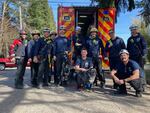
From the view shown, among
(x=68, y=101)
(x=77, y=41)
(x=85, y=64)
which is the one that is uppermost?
(x=77, y=41)

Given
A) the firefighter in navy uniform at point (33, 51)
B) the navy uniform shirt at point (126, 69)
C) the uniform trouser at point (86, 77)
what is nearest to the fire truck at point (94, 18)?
the firefighter in navy uniform at point (33, 51)

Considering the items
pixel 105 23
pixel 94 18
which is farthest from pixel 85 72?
pixel 94 18

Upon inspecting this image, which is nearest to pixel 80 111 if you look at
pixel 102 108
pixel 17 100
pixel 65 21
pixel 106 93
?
pixel 102 108

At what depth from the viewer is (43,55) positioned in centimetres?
1207

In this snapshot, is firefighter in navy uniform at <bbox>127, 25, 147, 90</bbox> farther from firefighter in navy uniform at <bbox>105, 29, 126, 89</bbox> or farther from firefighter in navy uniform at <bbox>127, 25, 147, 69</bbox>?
firefighter in navy uniform at <bbox>105, 29, 126, 89</bbox>

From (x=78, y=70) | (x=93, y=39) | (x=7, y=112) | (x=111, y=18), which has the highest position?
(x=111, y=18)

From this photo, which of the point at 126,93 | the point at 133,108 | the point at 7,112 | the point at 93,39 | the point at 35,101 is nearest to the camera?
the point at 7,112

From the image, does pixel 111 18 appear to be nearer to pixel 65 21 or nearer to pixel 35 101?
pixel 65 21

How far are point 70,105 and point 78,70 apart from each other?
241cm

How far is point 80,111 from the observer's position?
A: 8055 millimetres

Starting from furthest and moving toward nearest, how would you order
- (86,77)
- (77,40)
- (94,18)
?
(94,18) → (77,40) → (86,77)

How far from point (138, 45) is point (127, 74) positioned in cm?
121

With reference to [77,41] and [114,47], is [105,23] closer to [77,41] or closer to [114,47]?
[77,41]

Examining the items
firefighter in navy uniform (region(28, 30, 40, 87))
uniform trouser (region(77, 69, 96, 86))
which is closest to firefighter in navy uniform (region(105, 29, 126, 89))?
uniform trouser (region(77, 69, 96, 86))
